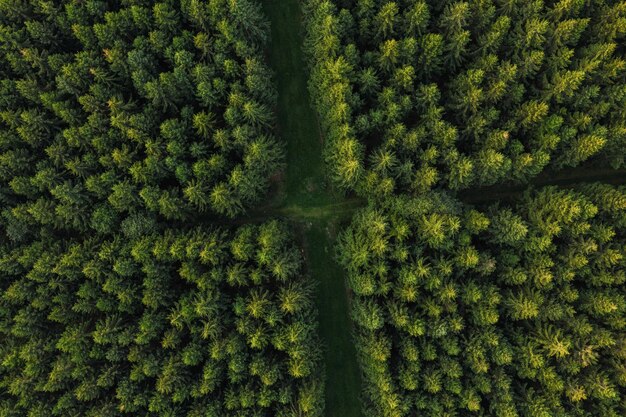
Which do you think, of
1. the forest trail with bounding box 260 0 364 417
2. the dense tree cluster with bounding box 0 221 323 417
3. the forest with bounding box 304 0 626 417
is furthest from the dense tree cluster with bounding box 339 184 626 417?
the dense tree cluster with bounding box 0 221 323 417

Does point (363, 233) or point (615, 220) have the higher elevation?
point (615, 220)

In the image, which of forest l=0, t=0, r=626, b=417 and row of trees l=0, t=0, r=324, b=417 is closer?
forest l=0, t=0, r=626, b=417

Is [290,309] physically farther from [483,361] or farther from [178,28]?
[178,28]

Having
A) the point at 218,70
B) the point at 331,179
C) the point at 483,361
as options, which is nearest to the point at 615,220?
the point at 483,361

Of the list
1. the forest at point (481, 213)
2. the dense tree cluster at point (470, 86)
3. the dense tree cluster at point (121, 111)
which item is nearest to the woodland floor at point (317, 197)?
the forest at point (481, 213)

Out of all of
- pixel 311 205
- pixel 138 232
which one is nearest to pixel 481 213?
pixel 311 205

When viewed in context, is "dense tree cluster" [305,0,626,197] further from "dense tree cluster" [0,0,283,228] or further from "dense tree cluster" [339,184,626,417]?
"dense tree cluster" [0,0,283,228]
